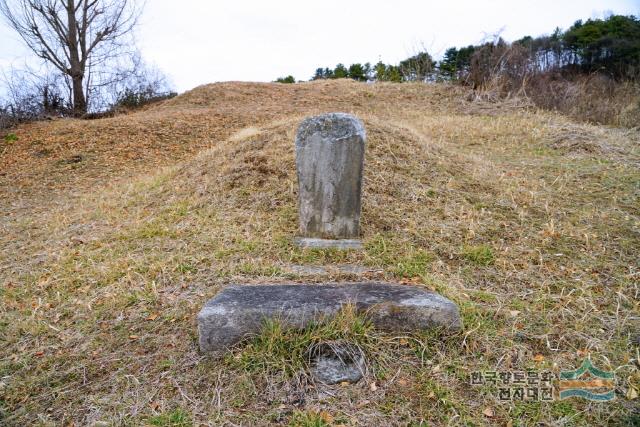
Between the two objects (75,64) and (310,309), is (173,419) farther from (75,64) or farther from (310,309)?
(75,64)

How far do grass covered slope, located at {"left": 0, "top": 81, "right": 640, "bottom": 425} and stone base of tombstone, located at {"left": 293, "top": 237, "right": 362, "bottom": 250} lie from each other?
104mm

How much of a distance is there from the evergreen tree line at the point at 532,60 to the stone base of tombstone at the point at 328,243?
962 cm

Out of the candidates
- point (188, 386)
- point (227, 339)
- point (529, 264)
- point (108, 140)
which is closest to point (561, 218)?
point (529, 264)

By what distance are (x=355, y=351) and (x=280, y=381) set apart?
0.47 meters

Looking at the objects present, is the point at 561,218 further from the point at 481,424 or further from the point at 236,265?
the point at 236,265

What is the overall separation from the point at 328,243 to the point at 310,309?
4.49 ft

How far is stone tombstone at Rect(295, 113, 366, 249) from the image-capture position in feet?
12.7

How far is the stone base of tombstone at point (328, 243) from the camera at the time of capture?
3906 mm

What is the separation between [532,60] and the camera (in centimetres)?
1235

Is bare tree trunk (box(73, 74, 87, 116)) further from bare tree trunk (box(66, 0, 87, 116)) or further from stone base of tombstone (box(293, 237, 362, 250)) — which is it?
stone base of tombstone (box(293, 237, 362, 250))

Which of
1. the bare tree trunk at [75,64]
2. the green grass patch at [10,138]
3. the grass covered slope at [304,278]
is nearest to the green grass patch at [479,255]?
the grass covered slope at [304,278]

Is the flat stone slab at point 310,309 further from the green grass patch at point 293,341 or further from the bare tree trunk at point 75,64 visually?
the bare tree trunk at point 75,64

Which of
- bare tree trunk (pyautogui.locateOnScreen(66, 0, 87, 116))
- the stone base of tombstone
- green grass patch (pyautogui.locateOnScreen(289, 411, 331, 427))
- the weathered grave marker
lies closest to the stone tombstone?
→ the stone base of tombstone

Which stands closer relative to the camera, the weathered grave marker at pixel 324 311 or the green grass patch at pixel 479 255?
the weathered grave marker at pixel 324 311
